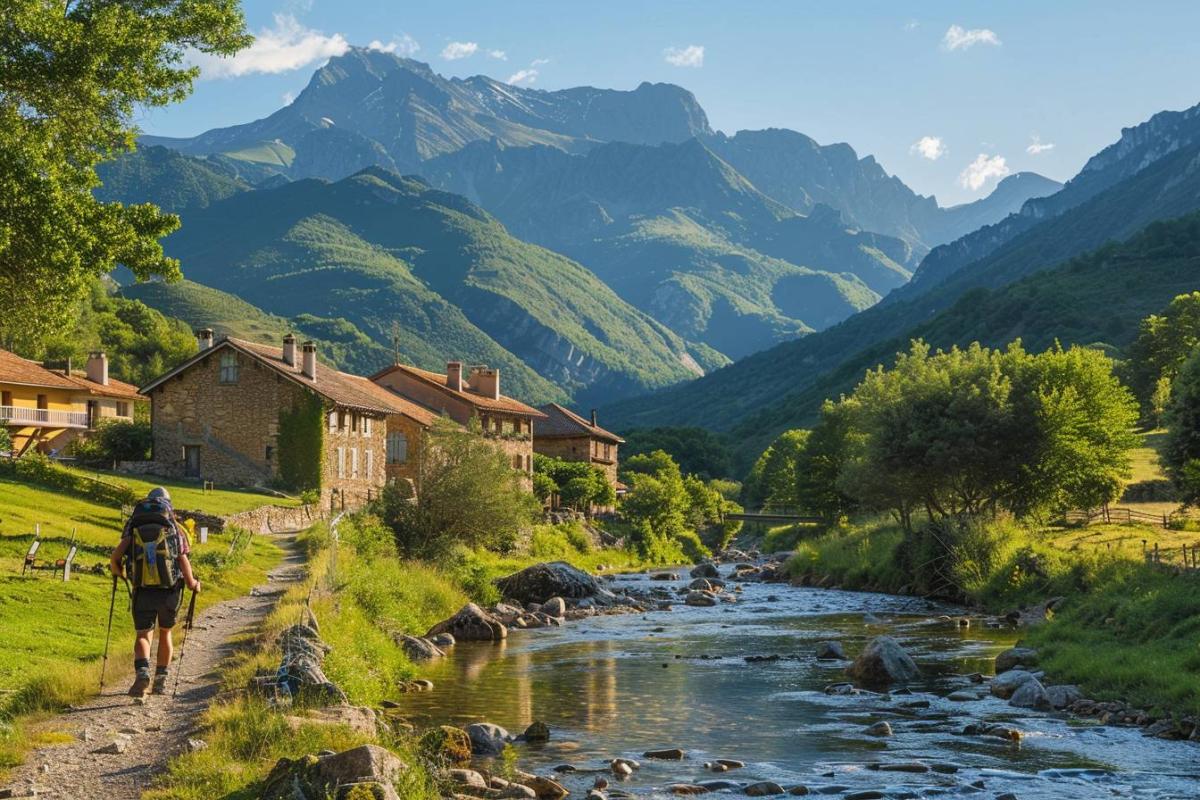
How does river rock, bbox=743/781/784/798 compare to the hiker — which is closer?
the hiker

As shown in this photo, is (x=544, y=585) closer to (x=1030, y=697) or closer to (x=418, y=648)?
(x=418, y=648)

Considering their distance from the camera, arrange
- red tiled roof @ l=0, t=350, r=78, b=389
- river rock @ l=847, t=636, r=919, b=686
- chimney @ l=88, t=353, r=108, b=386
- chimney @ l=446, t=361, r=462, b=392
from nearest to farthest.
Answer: river rock @ l=847, t=636, r=919, b=686
red tiled roof @ l=0, t=350, r=78, b=389
chimney @ l=88, t=353, r=108, b=386
chimney @ l=446, t=361, r=462, b=392

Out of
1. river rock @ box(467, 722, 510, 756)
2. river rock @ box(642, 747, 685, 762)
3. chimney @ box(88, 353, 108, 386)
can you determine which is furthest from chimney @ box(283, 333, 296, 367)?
river rock @ box(642, 747, 685, 762)

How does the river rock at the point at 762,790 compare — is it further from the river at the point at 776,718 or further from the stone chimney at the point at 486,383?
the stone chimney at the point at 486,383

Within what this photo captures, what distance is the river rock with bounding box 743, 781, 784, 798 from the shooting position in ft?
58.0

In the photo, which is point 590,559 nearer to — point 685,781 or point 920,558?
point 920,558

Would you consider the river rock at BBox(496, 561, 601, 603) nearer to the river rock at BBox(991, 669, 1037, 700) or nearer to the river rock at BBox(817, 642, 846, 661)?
the river rock at BBox(817, 642, 846, 661)

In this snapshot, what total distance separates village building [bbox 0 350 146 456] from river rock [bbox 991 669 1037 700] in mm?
62495

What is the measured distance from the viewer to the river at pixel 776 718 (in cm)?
1848

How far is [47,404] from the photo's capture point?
263ft

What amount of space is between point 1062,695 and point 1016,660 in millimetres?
4949

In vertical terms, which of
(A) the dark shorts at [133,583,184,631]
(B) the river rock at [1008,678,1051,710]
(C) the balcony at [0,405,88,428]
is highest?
(C) the balcony at [0,405,88,428]

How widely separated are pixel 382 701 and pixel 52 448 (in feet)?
205

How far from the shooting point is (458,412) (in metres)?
85.7
